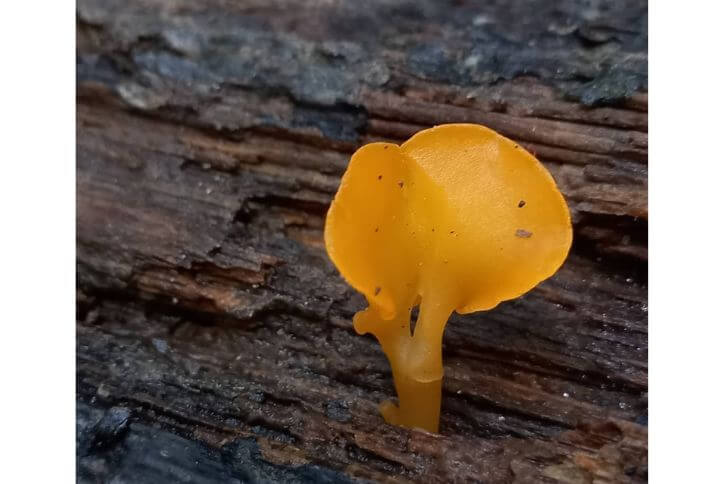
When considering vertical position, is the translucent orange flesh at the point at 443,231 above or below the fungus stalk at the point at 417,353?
above

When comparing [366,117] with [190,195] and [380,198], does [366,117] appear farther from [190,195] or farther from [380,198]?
[380,198]

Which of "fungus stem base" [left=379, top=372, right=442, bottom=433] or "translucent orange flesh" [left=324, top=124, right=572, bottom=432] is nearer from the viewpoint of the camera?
"translucent orange flesh" [left=324, top=124, right=572, bottom=432]

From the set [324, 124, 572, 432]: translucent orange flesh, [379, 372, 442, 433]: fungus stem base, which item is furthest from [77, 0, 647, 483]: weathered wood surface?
[324, 124, 572, 432]: translucent orange flesh

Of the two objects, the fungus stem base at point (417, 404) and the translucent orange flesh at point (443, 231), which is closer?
the translucent orange flesh at point (443, 231)

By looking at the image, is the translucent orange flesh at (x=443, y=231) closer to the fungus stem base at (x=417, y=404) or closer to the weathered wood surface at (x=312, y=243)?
the fungus stem base at (x=417, y=404)

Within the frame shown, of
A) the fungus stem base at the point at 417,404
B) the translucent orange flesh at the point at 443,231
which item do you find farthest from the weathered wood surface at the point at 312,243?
the translucent orange flesh at the point at 443,231

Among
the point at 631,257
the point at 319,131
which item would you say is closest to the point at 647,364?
the point at 631,257

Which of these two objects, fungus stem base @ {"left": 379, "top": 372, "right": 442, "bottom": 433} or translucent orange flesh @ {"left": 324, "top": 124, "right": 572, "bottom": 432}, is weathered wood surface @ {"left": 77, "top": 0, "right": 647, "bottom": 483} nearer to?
fungus stem base @ {"left": 379, "top": 372, "right": 442, "bottom": 433}
